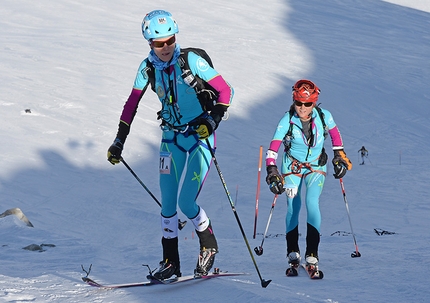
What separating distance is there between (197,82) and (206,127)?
450mm

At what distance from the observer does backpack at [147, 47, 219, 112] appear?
638 cm

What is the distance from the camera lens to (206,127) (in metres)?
6.31

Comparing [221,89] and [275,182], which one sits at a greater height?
[221,89]

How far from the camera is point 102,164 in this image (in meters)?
16.5

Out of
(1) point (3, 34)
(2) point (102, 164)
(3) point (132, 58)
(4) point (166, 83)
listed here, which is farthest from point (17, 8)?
(4) point (166, 83)

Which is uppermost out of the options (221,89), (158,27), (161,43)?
(158,27)

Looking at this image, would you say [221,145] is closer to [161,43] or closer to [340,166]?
[340,166]

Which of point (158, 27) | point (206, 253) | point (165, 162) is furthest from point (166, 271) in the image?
point (158, 27)

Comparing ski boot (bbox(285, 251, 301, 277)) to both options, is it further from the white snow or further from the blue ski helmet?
the blue ski helmet

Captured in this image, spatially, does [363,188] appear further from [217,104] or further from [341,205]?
[217,104]

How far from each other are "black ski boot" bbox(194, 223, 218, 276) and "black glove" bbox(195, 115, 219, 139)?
3.52 ft

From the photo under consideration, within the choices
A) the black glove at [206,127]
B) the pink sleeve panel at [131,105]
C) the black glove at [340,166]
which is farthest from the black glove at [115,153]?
the black glove at [340,166]

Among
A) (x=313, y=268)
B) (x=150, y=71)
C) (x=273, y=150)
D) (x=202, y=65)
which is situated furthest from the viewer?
(x=273, y=150)

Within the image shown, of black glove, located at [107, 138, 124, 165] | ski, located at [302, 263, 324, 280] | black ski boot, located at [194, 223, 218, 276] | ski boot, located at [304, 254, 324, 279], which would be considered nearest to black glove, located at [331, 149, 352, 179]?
ski boot, located at [304, 254, 324, 279]
